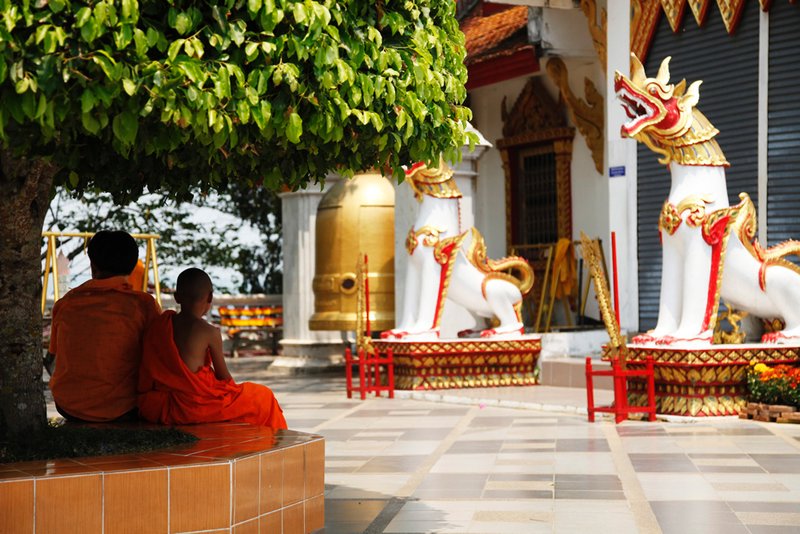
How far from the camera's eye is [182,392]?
20.5 ft

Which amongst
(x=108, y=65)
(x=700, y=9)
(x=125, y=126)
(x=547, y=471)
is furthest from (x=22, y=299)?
(x=700, y=9)

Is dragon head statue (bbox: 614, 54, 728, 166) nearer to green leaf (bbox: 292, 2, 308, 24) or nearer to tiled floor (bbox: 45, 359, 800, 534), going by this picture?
tiled floor (bbox: 45, 359, 800, 534)

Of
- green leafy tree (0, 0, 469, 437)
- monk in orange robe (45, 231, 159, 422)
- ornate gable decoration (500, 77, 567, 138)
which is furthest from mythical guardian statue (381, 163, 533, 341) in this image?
green leafy tree (0, 0, 469, 437)

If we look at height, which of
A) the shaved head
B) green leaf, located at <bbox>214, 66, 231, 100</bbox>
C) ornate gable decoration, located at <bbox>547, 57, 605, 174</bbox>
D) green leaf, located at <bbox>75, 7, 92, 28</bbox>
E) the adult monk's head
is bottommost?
the shaved head

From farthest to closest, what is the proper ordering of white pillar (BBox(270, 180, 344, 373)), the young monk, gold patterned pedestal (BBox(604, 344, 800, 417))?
white pillar (BBox(270, 180, 344, 373))
gold patterned pedestal (BBox(604, 344, 800, 417))
the young monk

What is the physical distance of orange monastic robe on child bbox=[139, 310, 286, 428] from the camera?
623cm

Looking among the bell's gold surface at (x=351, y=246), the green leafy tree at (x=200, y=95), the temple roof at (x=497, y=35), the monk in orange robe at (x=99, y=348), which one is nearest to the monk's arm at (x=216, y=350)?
the monk in orange robe at (x=99, y=348)

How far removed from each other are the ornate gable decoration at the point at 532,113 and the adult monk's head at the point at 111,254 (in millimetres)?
10942

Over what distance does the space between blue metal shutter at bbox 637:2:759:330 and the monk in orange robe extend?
8406mm

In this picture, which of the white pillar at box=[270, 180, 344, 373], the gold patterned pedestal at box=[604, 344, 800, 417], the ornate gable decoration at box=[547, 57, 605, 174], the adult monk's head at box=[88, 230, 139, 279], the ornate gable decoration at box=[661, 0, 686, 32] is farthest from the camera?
the white pillar at box=[270, 180, 344, 373]

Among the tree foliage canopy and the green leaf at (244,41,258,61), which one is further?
the green leaf at (244,41,258,61)

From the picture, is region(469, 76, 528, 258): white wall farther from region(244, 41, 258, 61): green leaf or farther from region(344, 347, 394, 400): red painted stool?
region(244, 41, 258, 61): green leaf

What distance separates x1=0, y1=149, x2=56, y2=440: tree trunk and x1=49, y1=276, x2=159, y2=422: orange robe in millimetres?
566

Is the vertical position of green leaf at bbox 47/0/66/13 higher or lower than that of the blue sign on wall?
lower
